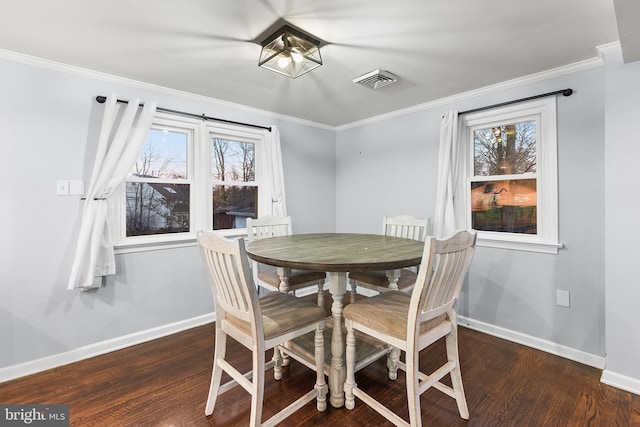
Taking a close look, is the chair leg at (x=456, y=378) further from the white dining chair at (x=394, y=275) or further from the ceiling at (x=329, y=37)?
the ceiling at (x=329, y=37)

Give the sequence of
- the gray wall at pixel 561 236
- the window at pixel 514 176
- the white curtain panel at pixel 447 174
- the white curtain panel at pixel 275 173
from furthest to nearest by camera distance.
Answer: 1. the white curtain panel at pixel 275 173
2. the white curtain panel at pixel 447 174
3. the window at pixel 514 176
4. the gray wall at pixel 561 236

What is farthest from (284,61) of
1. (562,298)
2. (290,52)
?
(562,298)

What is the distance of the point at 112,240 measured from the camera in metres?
2.46

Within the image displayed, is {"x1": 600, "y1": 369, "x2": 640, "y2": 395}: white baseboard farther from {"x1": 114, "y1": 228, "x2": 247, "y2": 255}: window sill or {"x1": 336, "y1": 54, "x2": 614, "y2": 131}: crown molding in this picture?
{"x1": 114, "y1": 228, "x2": 247, "y2": 255}: window sill

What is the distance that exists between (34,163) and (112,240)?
0.75 meters

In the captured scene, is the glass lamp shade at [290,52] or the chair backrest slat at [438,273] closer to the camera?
the chair backrest slat at [438,273]

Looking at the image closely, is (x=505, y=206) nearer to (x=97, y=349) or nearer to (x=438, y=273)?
(x=438, y=273)

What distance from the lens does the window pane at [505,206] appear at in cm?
260

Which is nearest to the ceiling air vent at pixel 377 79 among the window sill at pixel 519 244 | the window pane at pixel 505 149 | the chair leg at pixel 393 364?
the window pane at pixel 505 149

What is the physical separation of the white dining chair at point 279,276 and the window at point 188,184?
1.94 feet

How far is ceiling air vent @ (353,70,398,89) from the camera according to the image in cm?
239

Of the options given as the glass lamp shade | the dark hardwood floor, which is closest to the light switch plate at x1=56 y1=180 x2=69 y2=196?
the dark hardwood floor

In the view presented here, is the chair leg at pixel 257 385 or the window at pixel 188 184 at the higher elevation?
the window at pixel 188 184

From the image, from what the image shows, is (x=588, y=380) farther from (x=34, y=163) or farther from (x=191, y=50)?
(x=34, y=163)
